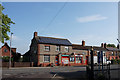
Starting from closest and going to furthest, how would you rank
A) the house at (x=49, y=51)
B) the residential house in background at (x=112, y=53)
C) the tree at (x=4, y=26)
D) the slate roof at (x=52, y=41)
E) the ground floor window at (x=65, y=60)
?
1. the tree at (x=4, y=26)
2. the house at (x=49, y=51)
3. the slate roof at (x=52, y=41)
4. the ground floor window at (x=65, y=60)
5. the residential house in background at (x=112, y=53)

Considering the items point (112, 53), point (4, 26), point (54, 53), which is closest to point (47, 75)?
point (4, 26)

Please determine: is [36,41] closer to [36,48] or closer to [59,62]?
[36,48]

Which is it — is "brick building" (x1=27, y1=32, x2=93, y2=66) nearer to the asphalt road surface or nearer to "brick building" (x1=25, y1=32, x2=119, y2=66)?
"brick building" (x1=25, y1=32, x2=119, y2=66)

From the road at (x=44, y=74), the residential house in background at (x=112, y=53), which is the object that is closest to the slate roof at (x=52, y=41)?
the road at (x=44, y=74)

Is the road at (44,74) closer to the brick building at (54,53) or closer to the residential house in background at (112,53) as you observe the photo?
the brick building at (54,53)

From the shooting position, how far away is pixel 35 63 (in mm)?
39938

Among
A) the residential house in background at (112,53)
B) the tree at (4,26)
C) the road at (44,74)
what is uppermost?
the tree at (4,26)

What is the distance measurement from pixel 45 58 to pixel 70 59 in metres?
7.55

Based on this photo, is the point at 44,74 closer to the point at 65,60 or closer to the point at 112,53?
the point at 65,60

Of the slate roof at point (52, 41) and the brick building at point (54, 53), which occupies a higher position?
the slate roof at point (52, 41)

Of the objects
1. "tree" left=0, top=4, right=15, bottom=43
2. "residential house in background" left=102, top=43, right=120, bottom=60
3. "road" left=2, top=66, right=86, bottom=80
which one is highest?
"tree" left=0, top=4, right=15, bottom=43

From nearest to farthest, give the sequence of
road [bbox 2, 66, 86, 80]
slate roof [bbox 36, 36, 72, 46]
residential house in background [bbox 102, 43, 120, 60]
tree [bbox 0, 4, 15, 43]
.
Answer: tree [bbox 0, 4, 15, 43], road [bbox 2, 66, 86, 80], slate roof [bbox 36, 36, 72, 46], residential house in background [bbox 102, 43, 120, 60]

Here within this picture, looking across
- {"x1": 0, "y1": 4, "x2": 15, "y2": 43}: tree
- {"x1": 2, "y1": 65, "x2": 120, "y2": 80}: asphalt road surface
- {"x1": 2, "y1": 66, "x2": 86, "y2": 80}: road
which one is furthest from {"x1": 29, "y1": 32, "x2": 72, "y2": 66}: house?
{"x1": 0, "y1": 4, "x2": 15, "y2": 43}: tree

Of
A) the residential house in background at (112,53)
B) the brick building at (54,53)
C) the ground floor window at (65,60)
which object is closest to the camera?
the brick building at (54,53)
